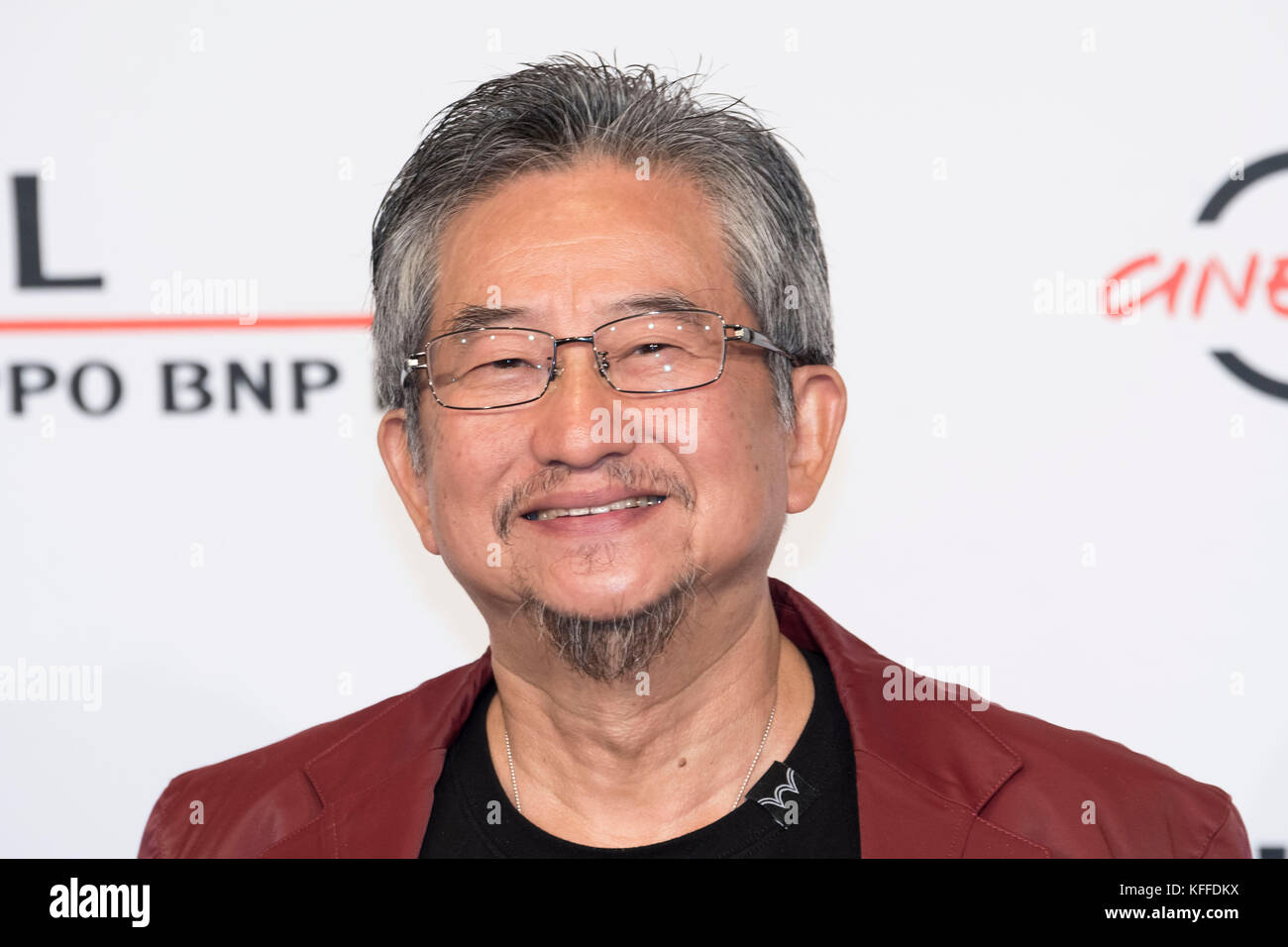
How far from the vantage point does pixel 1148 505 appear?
242 cm

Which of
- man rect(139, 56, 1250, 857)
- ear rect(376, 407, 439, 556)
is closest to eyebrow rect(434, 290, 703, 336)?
man rect(139, 56, 1250, 857)

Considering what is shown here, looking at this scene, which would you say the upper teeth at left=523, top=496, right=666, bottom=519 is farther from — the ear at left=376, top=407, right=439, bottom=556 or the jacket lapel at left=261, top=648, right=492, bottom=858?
the jacket lapel at left=261, top=648, right=492, bottom=858

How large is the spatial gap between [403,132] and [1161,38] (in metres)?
1.41

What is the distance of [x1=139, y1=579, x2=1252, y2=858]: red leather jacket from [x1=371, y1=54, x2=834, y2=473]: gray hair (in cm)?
36

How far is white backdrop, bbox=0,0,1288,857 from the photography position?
2.43 meters

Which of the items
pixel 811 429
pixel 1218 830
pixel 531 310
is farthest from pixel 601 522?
pixel 1218 830

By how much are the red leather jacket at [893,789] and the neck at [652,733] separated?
131 mm

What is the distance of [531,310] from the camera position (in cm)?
163

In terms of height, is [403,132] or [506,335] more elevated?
[403,132]
